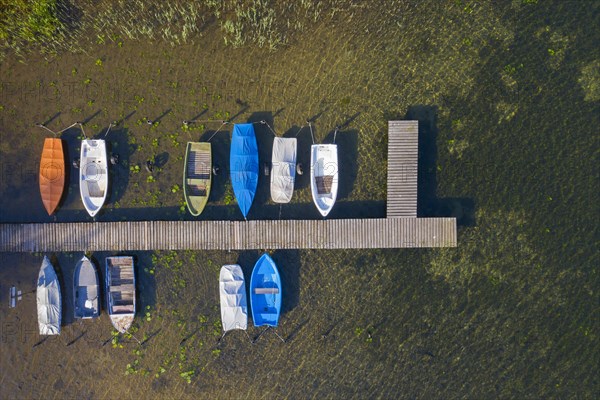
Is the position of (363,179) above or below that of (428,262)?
above

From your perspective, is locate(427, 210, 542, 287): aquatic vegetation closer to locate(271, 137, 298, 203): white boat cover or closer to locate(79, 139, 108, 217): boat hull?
locate(271, 137, 298, 203): white boat cover

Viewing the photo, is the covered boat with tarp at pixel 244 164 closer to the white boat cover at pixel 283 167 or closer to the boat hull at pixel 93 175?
the white boat cover at pixel 283 167

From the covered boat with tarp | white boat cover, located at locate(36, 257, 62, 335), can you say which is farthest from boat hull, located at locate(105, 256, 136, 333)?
the covered boat with tarp

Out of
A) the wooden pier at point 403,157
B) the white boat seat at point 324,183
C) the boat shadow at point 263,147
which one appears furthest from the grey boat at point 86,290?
the wooden pier at point 403,157

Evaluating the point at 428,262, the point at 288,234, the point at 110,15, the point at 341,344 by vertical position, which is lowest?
the point at 341,344

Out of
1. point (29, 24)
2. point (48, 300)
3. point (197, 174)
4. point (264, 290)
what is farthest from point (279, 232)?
point (29, 24)

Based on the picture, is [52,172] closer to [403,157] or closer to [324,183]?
[324,183]

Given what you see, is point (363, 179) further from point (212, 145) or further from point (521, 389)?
point (521, 389)

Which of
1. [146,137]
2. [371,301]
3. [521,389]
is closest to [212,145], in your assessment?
[146,137]
